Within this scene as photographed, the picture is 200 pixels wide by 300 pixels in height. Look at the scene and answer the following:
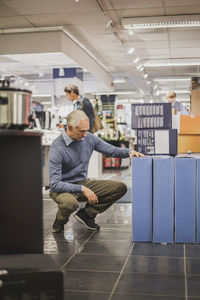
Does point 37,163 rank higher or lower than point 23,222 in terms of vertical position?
higher

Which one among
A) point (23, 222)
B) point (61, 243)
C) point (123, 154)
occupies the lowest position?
point (61, 243)

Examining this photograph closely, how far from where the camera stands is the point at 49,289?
180 cm

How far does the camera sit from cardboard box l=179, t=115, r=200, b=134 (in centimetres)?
436

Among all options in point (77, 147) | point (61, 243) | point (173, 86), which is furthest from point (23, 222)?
point (173, 86)

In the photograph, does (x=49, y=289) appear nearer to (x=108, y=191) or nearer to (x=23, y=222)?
(x=23, y=222)

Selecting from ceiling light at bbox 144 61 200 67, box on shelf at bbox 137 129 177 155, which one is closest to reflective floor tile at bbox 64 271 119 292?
box on shelf at bbox 137 129 177 155

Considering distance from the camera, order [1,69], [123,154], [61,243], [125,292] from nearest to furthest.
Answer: [125,292]
[61,243]
[123,154]
[1,69]

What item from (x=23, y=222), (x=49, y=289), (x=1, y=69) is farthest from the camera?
(x=1, y=69)

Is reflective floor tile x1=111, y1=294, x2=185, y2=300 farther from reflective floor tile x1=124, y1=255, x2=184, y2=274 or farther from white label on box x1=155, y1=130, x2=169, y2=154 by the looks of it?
white label on box x1=155, y1=130, x2=169, y2=154

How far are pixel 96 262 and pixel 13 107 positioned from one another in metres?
1.55

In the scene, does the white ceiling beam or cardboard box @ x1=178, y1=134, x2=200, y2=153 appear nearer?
cardboard box @ x1=178, y1=134, x2=200, y2=153

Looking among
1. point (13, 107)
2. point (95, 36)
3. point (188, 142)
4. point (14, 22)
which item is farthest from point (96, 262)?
point (95, 36)

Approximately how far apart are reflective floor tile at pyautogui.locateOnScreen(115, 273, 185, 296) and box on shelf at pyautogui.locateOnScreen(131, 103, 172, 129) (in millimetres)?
1445

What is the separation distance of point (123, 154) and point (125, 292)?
5.62 ft
